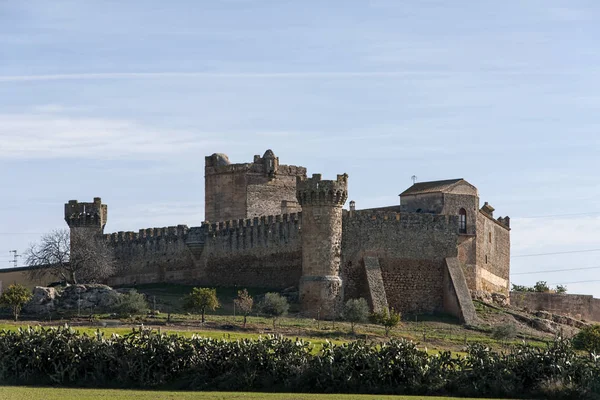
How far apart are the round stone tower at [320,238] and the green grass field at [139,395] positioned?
22.6 m

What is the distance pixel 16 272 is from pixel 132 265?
701cm

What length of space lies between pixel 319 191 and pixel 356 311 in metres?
6.39

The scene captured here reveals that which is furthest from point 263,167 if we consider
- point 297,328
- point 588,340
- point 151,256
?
point 588,340

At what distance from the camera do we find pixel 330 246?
73.4 meters

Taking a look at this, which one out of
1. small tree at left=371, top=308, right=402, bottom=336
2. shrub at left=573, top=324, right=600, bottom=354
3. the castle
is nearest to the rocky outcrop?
the castle

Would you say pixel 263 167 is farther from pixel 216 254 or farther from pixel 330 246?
pixel 330 246

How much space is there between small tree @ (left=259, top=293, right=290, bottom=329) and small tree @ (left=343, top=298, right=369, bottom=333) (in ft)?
9.24

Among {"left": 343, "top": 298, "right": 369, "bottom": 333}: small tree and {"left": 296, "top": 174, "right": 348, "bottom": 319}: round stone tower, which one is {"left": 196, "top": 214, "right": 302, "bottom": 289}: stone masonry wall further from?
{"left": 343, "top": 298, "right": 369, "bottom": 333}: small tree

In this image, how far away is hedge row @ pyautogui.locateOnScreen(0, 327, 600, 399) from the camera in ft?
169

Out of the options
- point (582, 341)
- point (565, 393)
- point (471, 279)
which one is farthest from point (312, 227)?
point (565, 393)

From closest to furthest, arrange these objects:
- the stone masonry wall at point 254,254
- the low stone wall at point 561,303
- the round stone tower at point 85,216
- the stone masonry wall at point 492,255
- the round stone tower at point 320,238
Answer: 1. the round stone tower at point 320,238
2. the stone masonry wall at point 254,254
3. the stone masonry wall at point 492,255
4. the low stone wall at point 561,303
5. the round stone tower at point 85,216

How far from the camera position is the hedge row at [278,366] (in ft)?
169

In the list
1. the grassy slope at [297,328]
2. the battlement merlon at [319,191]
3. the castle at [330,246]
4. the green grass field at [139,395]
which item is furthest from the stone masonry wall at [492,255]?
the green grass field at [139,395]

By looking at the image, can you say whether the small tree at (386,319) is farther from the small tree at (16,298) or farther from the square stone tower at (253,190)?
the square stone tower at (253,190)
